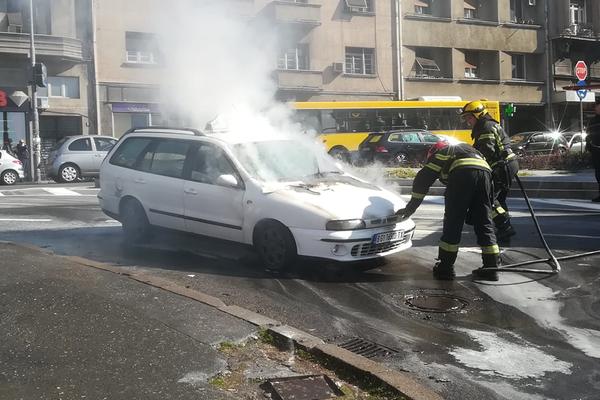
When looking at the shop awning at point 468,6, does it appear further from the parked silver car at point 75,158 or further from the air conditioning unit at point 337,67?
the parked silver car at point 75,158

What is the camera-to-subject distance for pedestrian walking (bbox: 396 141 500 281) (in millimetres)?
6184

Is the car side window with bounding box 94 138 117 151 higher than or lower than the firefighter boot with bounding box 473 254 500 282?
higher

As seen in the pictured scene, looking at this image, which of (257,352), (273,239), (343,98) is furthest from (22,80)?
(257,352)

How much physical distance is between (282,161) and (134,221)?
6.88 ft

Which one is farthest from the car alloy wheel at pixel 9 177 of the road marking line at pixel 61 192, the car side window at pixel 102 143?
the road marking line at pixel 61 192

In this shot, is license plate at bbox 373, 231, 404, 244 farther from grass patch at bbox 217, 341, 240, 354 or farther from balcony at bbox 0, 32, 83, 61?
balcony at bbox 0, 32, 83, 61

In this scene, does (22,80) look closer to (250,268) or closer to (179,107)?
(179,107)

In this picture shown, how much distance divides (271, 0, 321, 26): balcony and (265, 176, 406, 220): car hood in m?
12.9

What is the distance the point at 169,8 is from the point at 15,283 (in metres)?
5.91

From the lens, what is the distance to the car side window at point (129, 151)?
26.7 feet

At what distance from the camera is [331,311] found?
5355 mm

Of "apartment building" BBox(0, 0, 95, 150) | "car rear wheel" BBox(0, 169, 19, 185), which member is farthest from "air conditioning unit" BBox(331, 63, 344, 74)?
"car rear wheel" BBox(0, 169, 19, 185)

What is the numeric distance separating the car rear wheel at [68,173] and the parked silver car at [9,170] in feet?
4.37

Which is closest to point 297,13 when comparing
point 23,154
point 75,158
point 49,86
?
point 75,158
